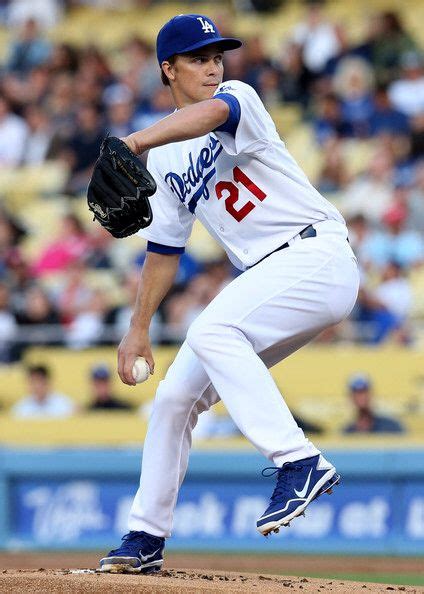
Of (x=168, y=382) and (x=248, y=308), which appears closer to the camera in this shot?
(x=248, y=308)

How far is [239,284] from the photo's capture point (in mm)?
4504

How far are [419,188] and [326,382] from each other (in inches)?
87.1

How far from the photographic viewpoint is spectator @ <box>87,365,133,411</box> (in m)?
9.37

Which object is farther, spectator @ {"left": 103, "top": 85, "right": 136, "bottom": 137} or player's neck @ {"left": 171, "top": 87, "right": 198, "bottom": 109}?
spectator @ {"left": 103, "top": 85, "right": 136, "bottom": 137}

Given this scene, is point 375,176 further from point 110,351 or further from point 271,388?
point 271,388

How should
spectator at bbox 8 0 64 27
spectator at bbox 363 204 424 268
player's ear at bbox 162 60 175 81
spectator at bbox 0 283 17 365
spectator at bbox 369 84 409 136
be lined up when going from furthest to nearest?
spectator at bbox 8 0 64 27 < spectator at bbox 369 84 409 136 < spectator at bbox 363 204 424 268 < spectator at bbox 0 283 17 365 < player's ear at bbox 162 60 175 81

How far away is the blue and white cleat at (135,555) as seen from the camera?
4766 mm

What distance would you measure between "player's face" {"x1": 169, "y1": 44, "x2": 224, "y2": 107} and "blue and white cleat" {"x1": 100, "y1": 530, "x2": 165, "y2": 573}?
1.72 meters

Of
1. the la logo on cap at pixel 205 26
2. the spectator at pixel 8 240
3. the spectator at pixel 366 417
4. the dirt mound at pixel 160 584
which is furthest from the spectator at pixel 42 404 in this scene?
the la logo on cap at pixel 205 26

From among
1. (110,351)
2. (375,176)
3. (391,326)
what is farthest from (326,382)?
(375,176)

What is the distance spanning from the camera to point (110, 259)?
10953 millimetres

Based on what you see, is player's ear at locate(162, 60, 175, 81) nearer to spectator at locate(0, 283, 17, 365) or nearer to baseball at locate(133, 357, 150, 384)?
baseball at locate(133, 357, 150, 384)

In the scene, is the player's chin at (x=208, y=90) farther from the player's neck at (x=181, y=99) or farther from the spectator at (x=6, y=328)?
the spectator at (x=6, y=328)

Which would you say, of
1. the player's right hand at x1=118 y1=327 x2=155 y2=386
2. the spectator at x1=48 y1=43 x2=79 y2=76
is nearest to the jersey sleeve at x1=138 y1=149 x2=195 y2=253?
the player's right hand at x1=118 y1=327 x2=155 y2=386
